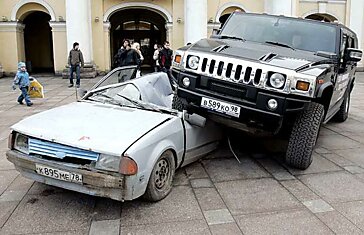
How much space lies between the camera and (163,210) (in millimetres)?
3686

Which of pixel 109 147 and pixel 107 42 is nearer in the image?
pixel 109 147

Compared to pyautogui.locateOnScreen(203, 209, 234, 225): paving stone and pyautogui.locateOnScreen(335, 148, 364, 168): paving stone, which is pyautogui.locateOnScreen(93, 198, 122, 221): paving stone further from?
pyautogui.locateOnScreen(335, 148, 364, 168): paving stone

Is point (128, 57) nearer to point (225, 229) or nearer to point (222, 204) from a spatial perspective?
point (222, 204)

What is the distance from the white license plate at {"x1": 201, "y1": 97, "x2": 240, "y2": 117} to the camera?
170 inches

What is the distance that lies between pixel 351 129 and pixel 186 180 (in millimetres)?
4478

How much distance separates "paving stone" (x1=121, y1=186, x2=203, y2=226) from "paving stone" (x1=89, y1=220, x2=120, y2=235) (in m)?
0.09

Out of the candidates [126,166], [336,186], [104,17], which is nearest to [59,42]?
[104,17]

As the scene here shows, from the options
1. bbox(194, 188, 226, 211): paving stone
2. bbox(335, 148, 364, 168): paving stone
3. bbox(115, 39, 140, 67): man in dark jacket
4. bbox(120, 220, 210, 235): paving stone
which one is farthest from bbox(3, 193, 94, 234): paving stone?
bbox(115, 39, 140, 67): man in dark jacket

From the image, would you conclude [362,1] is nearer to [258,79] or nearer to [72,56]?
[72,56]

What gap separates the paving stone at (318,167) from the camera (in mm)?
4797

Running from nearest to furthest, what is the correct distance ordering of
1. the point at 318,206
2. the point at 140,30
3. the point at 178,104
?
the point at 318,206 < the point at 178,104 < the point at 140,30

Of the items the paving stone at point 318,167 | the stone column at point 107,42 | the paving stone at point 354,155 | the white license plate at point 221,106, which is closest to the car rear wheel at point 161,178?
the white license plate at point 221,106

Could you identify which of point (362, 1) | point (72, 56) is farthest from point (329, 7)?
point (72, 56)

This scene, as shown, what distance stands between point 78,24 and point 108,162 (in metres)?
15.1
